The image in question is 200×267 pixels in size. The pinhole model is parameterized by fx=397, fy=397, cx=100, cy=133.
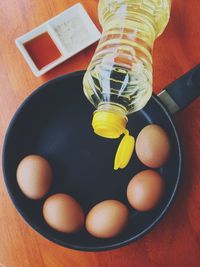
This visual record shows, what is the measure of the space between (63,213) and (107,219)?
0.28 feet

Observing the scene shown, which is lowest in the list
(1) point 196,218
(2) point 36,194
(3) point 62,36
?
(1) point 196,218

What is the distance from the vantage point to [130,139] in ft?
2.67

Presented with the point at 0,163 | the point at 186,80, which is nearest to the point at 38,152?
the point at 0,163

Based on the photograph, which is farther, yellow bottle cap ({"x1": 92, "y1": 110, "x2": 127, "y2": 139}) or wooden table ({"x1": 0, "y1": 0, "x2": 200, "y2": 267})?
wooden table ({"x1": 0, "y1": 0, "x2": 200, "y2": 267})

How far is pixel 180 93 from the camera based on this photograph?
81 cm

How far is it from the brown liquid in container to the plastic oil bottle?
0.12 metres

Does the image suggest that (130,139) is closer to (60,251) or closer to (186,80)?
(186,80)

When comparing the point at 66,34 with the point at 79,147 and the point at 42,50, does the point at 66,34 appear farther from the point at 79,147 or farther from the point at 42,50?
the point at 79,147

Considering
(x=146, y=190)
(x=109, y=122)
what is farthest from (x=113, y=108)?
(x=146, y=190)

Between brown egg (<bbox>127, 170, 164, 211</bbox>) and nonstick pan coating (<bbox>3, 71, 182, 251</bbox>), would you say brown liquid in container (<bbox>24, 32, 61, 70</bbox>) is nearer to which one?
nonstick pan coating (<bbox>3, 71, 182, 251</bbox>)

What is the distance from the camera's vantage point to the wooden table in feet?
2.70

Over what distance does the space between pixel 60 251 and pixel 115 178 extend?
0.62ft

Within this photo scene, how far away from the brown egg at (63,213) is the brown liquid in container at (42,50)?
0.30m

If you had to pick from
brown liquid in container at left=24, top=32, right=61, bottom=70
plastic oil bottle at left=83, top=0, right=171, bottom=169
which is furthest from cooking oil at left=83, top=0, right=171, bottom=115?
brown liquid in container at left=24, top=32, right=61, bottom=70
